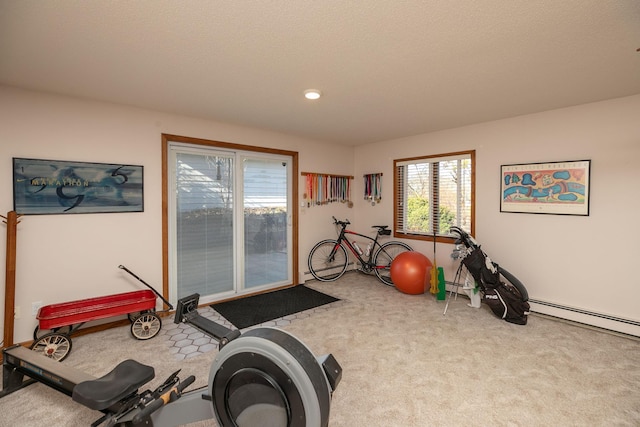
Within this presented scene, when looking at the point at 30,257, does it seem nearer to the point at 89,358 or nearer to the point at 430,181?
the point at 89,358

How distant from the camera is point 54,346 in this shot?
8.23 feet

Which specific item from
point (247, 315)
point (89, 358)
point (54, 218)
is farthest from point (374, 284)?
point (54, 218)

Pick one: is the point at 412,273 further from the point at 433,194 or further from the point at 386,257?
the point at 433,194

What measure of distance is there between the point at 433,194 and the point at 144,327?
411 cm

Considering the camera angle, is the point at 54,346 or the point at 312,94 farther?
the point at 312,94

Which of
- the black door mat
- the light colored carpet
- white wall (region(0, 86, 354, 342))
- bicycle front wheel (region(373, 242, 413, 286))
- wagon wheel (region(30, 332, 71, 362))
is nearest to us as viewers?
the light colored carpet

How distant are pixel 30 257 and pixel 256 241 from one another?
240cm

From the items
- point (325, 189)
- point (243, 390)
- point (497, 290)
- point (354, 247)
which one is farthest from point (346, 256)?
point (243, 390)

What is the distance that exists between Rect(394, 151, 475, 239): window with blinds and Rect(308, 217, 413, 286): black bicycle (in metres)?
0.30

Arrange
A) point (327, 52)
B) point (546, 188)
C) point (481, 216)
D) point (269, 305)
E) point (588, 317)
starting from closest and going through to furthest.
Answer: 1. point (327, 52)
2. point (588, 317)
3. point (546, 188)
4. point (269, 305)
5. point (481, 216)

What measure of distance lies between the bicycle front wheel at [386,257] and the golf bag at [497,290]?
1386mm

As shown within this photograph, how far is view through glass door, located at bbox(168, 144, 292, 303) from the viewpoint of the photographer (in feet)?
12.2

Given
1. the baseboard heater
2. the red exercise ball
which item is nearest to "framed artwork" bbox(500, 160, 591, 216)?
the baseboard heater

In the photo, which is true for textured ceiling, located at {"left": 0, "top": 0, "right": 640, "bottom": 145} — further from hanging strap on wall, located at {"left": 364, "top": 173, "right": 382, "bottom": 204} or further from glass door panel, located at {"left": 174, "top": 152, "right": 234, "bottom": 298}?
hanging strap on wall, located at {"left": 364, "top": 173, "right": 382, "bottom": 204}
